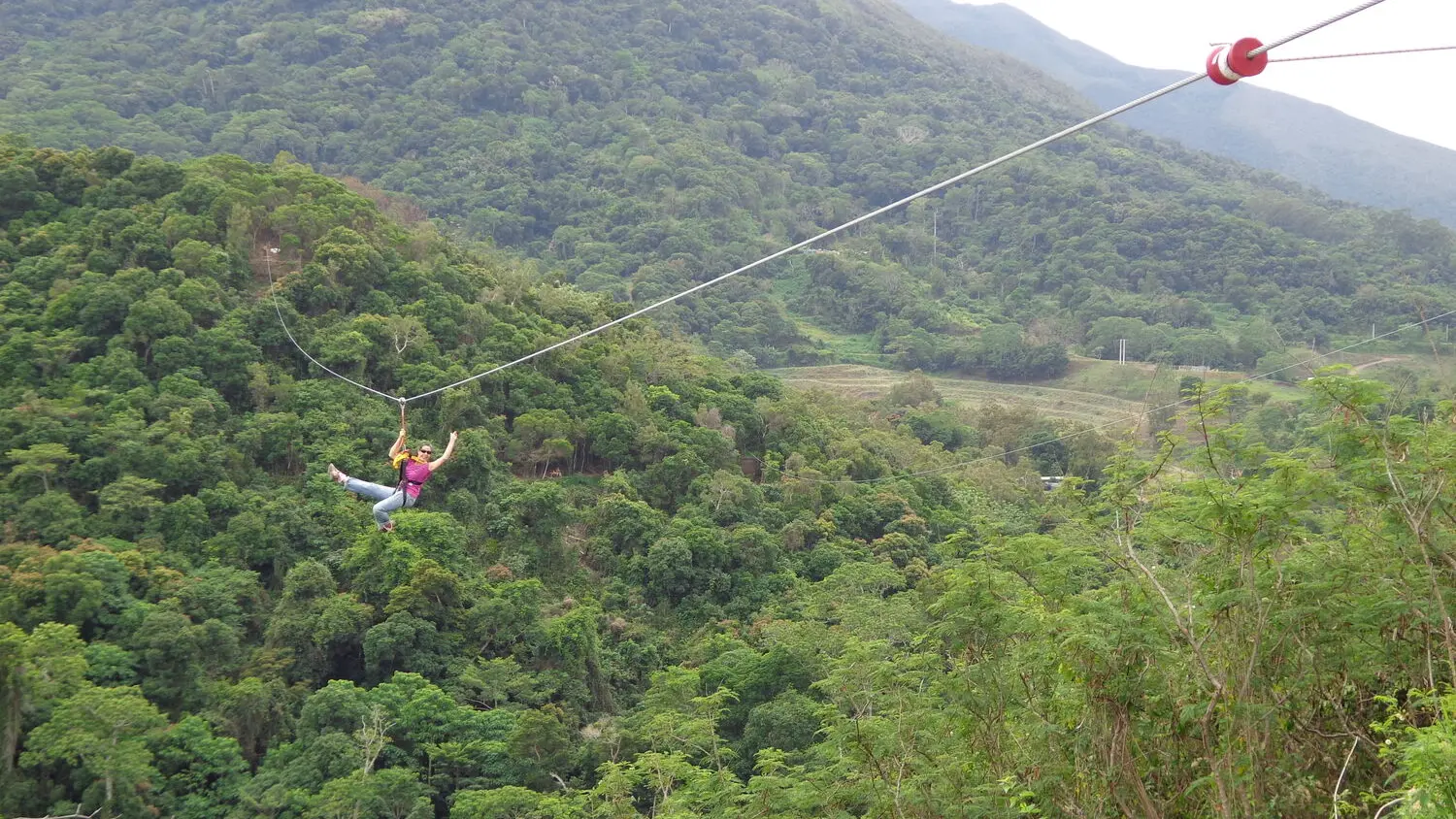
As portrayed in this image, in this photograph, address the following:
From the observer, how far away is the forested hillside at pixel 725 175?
55.3 meters

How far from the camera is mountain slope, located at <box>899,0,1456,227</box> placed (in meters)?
124

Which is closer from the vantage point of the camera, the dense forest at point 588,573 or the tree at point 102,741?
the dense forest at point 588,573

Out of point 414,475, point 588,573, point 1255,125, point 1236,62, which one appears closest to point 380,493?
point 414,475

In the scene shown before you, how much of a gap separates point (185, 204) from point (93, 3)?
56915 mm

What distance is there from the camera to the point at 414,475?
9.83m

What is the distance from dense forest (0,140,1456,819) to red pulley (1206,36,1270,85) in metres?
2.20

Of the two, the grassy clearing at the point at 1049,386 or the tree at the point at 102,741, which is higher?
the tree at the point at 102,741

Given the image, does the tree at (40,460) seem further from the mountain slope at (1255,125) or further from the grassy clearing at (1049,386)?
the mountain slope at (1255,125)

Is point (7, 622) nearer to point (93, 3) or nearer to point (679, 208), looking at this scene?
point (679, 208)

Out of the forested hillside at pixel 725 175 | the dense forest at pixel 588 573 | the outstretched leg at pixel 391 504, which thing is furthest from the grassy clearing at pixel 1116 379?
the outstretched leg at pixel 391 504

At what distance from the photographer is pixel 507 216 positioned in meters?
58.8

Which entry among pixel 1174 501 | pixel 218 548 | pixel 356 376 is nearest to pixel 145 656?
pixel 218 548

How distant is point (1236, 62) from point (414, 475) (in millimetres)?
6848

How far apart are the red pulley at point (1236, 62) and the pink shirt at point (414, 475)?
6.67m
